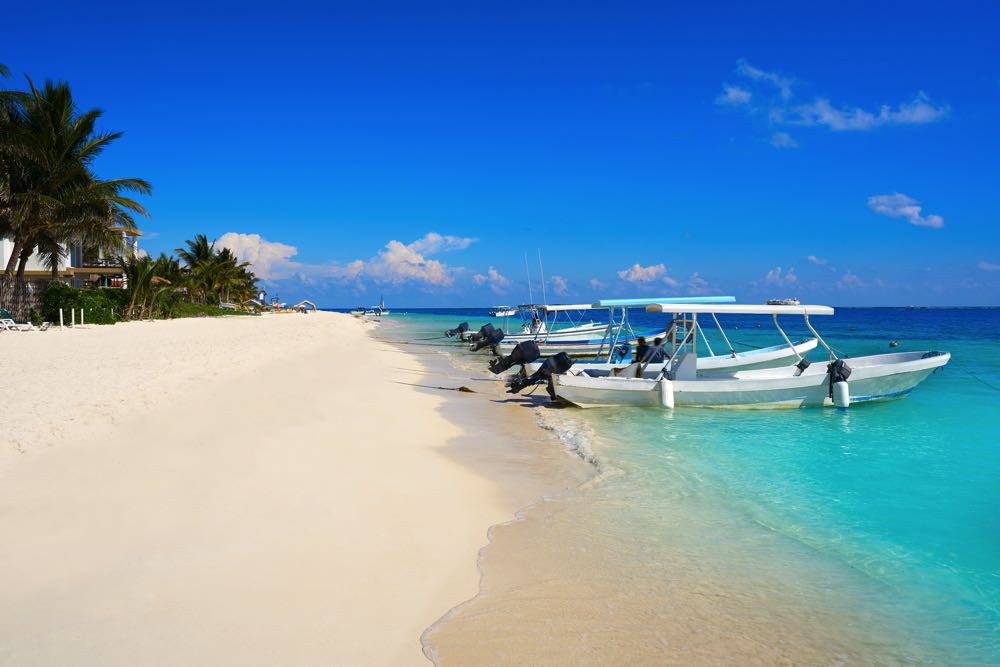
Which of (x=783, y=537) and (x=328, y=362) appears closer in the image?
(x=783, y=537)

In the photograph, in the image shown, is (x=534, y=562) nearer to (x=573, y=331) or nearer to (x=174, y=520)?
(x=174, y=520)

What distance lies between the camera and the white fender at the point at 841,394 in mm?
15867

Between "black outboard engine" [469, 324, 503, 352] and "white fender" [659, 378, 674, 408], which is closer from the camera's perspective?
"white fender" [659, 378, 674, 408]

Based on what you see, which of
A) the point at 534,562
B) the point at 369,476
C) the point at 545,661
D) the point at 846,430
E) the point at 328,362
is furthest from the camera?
the point at 328,362

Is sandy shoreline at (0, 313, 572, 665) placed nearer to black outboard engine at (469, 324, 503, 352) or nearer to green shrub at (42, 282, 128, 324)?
black outboard engine at (469, 324, 503, 352)

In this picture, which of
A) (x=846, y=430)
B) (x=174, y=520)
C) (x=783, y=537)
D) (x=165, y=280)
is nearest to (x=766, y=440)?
(x=846, y=430)

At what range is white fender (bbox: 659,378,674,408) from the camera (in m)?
14.8

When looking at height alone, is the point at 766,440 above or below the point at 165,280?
below

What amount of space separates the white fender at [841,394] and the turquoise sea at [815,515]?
1.46 metres

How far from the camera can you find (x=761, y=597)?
5324mm

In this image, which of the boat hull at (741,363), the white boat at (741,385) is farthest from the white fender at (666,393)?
the boat hull at (741,363)

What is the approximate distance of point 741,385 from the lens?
15.4m

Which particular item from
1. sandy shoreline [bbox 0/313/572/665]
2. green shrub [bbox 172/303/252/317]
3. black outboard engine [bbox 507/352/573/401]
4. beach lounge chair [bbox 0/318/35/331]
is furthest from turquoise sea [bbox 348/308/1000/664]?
green shrub [bbox 172/303/252/317]

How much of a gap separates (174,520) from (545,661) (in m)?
3.73
